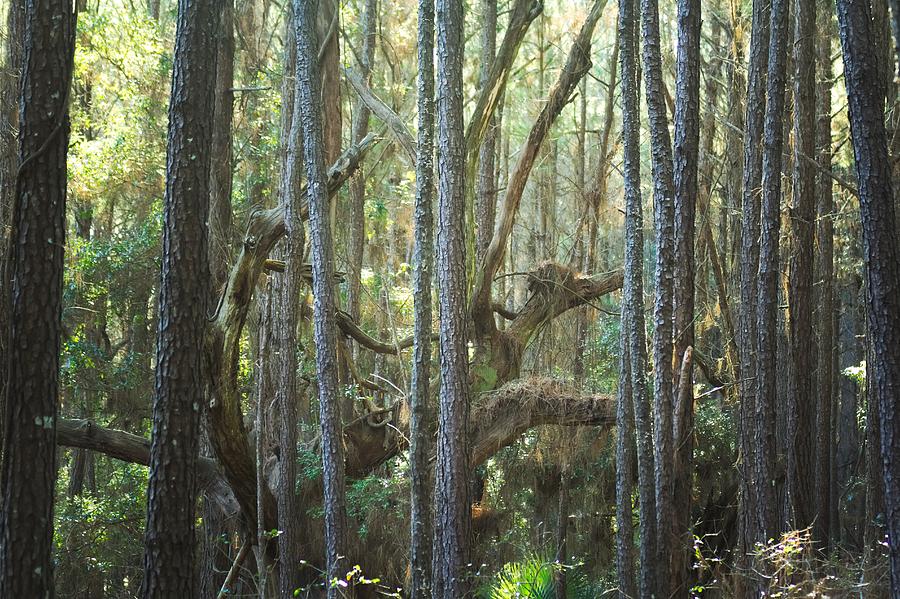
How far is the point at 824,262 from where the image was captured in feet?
50.8

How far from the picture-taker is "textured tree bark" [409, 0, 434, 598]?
10289 mm

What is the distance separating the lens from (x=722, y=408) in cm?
1739

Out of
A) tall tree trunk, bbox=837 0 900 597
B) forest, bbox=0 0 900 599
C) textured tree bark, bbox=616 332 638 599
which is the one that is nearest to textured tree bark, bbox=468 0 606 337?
forest, bbox=0 0 900 599

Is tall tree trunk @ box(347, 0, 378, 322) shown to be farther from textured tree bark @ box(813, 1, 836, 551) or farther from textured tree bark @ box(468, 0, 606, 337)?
textured tree bark @ box(813, 1, 836, 551)

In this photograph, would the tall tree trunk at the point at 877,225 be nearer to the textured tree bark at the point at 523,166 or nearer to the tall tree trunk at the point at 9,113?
the textured tree bark at the point at 523,166

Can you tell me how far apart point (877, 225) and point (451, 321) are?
4.40 m

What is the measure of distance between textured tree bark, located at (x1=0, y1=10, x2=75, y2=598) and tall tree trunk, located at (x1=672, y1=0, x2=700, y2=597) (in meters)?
6.86

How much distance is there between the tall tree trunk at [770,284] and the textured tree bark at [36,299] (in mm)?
7866

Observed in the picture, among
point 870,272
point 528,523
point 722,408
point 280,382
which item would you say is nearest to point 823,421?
point 722,408

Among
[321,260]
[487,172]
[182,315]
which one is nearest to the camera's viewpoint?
[182,315]

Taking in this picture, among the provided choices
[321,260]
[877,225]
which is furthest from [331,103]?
[877,225]

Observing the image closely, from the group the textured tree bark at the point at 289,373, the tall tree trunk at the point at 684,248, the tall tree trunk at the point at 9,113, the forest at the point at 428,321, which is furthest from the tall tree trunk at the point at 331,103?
the tall tree trunk at the point at 684,248

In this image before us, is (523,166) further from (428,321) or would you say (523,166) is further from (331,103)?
(428,321)

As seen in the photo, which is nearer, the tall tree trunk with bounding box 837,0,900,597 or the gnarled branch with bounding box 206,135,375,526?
the tall tree trunk with bounding box 837,0,900,597
